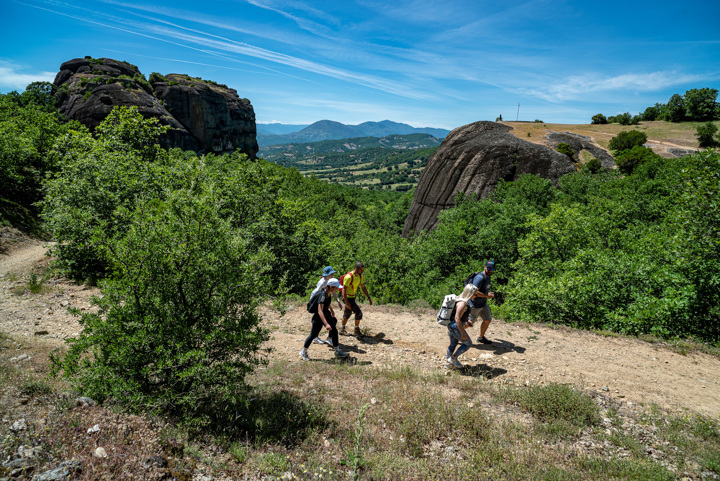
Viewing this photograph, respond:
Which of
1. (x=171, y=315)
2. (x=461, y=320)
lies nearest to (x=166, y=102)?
(x=171, y=315)

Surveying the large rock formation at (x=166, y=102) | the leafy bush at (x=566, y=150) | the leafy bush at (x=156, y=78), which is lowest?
the leafy bush at (x=566, y=150)

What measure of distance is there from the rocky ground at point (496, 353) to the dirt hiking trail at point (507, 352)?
0.07ft

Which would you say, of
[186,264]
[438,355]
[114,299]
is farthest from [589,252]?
[114,299]

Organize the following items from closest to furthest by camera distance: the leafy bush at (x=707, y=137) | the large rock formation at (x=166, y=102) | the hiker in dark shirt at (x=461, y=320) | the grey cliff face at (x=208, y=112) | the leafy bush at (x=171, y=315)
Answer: the leafy bush at (x=171, y=315) → the hiker in dark shirt at (x=461, y=320) → the leafy bush at (x=707, y=137) → the large rock formation at (x=166, y=102) → the grey cliff face at (x=208, y=112)

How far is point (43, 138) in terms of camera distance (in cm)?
2933

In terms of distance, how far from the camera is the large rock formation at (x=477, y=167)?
32.6m

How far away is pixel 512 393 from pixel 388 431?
312 cm

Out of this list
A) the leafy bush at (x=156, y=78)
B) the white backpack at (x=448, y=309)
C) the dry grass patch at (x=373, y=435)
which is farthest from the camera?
the leafy bush at (x=156, y=78)

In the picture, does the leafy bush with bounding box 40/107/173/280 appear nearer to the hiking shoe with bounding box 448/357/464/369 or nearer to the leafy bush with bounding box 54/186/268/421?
the leafy bush with bounding box 54/186/268/421

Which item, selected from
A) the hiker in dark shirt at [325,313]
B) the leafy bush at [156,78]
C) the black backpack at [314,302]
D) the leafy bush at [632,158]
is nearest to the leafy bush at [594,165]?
the leafy bush at [632,158]

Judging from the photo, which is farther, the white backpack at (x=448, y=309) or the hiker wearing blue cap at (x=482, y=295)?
the hiker wearing blue cap at (x=482, y=295)

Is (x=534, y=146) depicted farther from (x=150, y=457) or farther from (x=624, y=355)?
(x=150, y=457)

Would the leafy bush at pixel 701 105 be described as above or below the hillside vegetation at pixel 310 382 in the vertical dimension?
above

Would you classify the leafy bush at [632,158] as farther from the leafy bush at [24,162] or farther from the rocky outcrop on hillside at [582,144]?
the leafy bush at [24,162]
